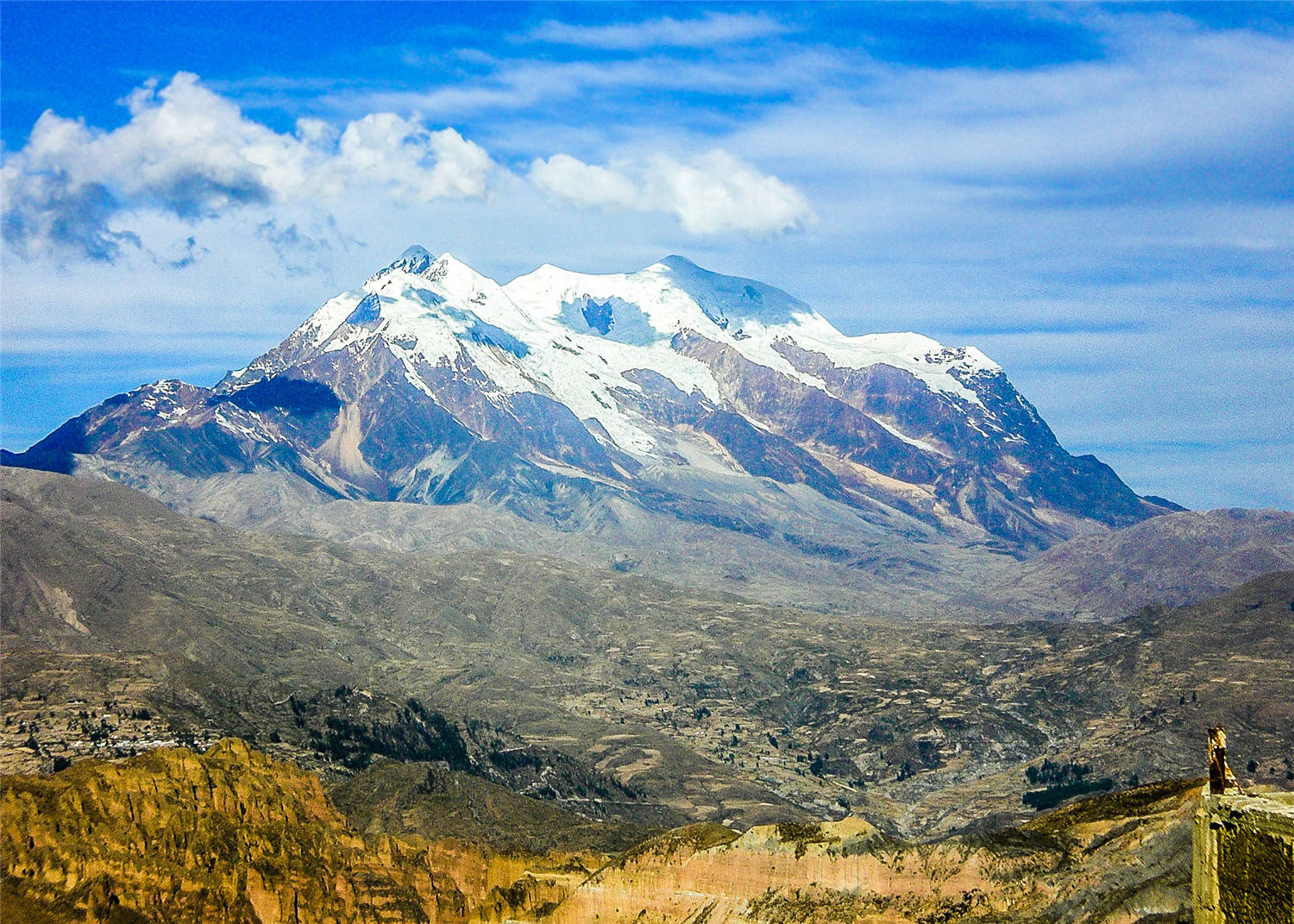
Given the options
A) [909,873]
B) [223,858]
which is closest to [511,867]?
[223,858]

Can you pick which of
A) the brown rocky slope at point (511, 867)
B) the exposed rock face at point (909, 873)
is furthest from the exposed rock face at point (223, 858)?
the exposed rock face at point (909, 873)

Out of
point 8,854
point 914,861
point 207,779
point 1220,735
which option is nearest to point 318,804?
point 207,779

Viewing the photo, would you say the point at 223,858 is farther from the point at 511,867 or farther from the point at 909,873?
the point at 909,873

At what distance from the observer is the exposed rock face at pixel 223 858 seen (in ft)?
322

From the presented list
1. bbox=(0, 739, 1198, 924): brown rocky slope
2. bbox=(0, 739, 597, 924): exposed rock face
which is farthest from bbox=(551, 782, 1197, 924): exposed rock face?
bbox=(0, 739, 597, 924): exposed rock face

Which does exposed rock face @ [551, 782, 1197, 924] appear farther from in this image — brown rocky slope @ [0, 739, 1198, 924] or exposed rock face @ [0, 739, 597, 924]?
exposed rock face @ [0, 739, 597, 924]

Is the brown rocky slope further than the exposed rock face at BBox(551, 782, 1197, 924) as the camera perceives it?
Yes

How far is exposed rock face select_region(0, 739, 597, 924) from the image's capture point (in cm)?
9812

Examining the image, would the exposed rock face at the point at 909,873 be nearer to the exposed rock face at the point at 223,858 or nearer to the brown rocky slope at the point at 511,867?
the brown rocky slope at the point at 511,867

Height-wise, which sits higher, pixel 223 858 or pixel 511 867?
pixel 223 858

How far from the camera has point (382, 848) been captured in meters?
126

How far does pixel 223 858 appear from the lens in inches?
4414

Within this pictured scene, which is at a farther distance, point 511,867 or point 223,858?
point 511,867

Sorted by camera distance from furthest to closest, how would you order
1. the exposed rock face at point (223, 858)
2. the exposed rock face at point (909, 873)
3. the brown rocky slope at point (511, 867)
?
1. the exposed rock face at point (223, 858)
2. the brown rocky slope at point (511, 867)
3. the exposed rock face at point (909, 873)
